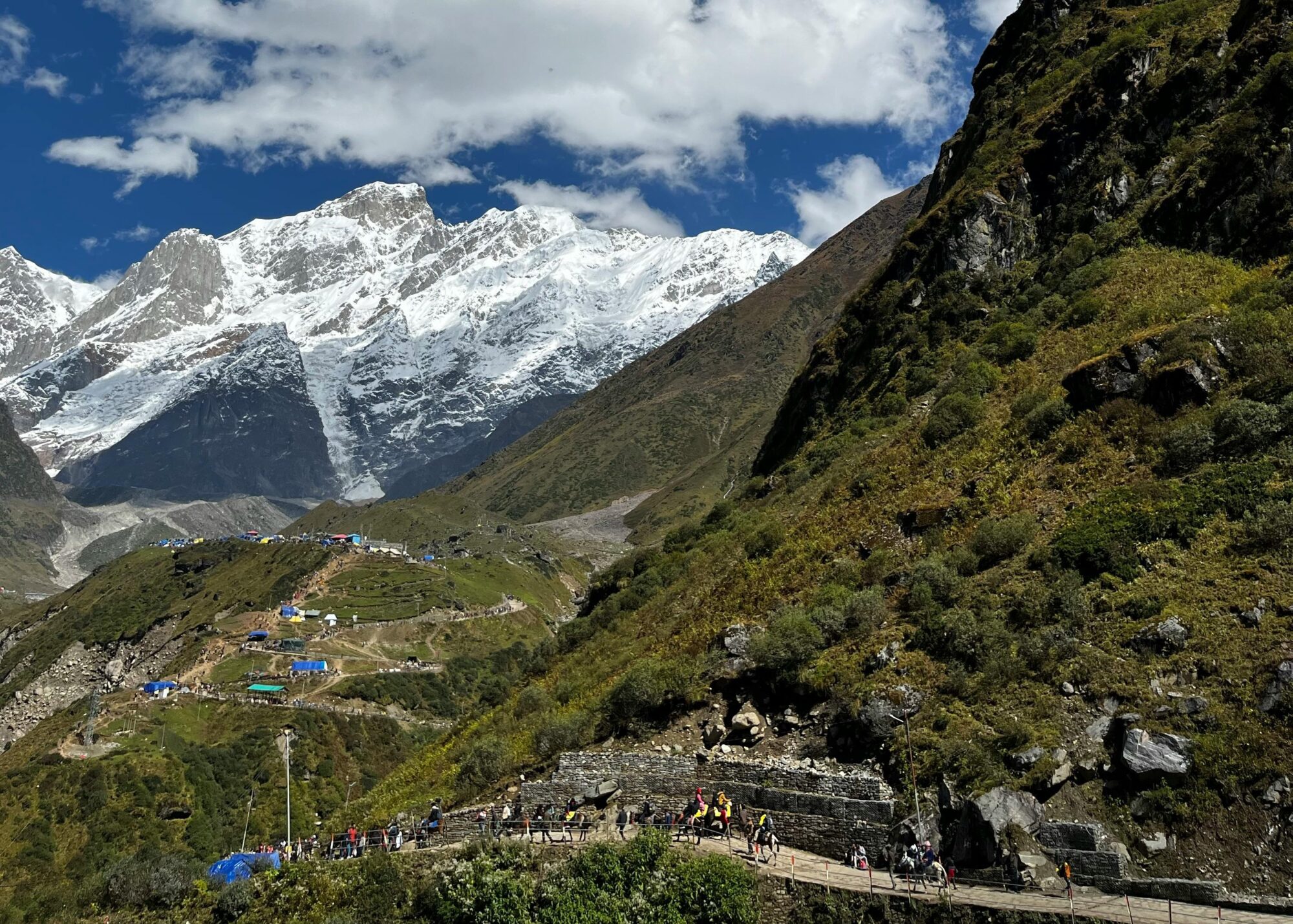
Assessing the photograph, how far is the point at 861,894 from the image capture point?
19.2 metres

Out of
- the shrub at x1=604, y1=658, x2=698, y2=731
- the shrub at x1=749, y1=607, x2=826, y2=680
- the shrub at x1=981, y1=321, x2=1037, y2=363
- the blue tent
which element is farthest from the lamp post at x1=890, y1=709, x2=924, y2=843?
the shrub at x1=981, y1=321, x2=1037, y2=363

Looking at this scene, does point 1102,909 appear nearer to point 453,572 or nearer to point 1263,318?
point 1263,318

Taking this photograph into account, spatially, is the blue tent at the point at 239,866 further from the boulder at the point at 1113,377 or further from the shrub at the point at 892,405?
the shrub at the point at 892,405

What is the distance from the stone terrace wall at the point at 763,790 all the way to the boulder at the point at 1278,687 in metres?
7.58

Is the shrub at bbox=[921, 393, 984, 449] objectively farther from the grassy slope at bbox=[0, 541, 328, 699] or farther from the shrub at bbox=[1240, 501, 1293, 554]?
the grassy slope at bbox=[0, 541, 328, 699]

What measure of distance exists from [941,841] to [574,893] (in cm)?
791

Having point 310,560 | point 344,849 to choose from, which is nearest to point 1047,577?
point 344,849

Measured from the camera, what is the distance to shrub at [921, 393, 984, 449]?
40500 mm

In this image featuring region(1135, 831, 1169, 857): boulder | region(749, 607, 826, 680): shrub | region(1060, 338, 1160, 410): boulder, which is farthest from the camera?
region(1060, 338, 1160, 410): boulder

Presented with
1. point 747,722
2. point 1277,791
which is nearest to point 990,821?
point 1277,791

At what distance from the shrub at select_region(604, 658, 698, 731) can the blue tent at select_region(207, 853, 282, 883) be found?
10313 millimetres

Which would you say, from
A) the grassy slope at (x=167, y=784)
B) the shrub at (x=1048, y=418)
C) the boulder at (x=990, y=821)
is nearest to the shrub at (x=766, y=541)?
the shrub at (x=1048, y=418)

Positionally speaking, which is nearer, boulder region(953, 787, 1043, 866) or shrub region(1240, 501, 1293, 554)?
boulder region(953, 787, 1043, 866)

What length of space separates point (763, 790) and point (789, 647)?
4897 mm
